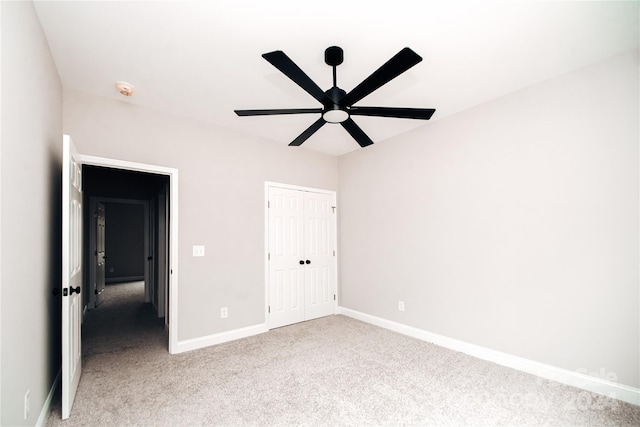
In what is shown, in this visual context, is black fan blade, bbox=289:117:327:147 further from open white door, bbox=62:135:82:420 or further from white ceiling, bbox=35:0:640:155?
open white door, bbox=62:135:82:420

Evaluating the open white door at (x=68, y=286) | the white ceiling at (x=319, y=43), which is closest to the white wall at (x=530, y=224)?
the white ceiling at (x=319, y=43)

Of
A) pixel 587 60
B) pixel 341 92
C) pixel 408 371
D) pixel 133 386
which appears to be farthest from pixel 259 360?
pixel 587 60

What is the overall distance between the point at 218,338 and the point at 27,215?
230cm

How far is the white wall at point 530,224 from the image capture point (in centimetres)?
224

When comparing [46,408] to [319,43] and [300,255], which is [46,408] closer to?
[300,255]

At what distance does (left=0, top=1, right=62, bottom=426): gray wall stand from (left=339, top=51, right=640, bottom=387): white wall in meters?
3.44

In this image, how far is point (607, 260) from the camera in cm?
227

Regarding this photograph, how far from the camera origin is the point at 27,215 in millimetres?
1690

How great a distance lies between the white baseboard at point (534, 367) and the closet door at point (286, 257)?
1358 millimetres

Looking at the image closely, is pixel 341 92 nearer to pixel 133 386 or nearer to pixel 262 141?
pixel 262 141

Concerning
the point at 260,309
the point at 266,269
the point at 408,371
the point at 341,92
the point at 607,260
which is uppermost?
the point at 341,92

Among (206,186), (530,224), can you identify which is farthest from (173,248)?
(530,224)

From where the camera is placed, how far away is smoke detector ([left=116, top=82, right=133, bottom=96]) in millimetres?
2635

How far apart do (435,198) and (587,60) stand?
1.71 metres
